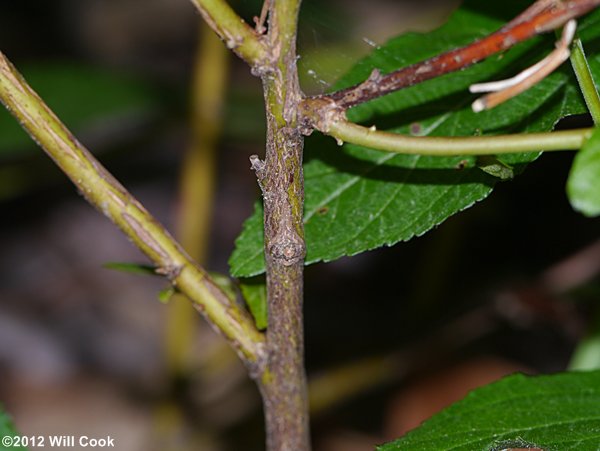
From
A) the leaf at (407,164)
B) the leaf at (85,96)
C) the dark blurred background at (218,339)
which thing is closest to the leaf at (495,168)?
the leaf at (407,164)

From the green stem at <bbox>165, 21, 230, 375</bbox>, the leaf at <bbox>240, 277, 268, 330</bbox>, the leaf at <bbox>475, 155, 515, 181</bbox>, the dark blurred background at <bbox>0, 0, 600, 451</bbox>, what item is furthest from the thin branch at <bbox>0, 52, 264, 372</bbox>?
the green stem at <bbox>165, 21, 230, 375</bbox>

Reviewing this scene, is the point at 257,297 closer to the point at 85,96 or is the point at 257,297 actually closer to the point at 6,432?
the point at 6,432

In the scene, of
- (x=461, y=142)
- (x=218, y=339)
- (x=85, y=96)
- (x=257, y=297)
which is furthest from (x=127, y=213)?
(x=218, y=339)

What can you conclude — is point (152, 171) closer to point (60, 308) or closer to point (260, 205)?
point (60, 308)

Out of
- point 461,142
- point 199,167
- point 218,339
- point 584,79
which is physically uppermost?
point 199,167

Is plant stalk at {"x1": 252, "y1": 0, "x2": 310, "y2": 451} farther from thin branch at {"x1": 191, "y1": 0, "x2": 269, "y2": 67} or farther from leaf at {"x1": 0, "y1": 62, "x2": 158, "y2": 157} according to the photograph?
leaf at {"x1": 0, "y1": 62, "x2": 158, "y2": 157}

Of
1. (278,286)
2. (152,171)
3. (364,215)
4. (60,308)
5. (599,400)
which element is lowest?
Answer: (599,400)

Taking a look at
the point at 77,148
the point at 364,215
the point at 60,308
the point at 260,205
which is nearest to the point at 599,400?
the point at 364,215
